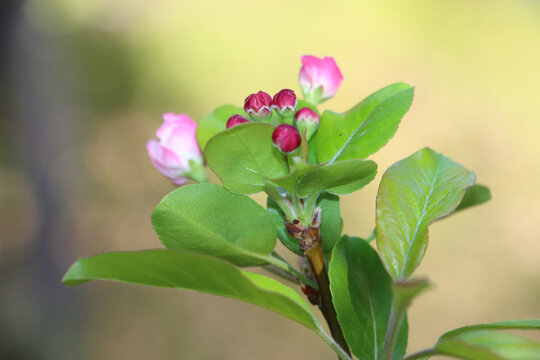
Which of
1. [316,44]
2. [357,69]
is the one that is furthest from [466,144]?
[316,44]

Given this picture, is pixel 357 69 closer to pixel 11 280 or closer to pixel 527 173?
pixel 527 173

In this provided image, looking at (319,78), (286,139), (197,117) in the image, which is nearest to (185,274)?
(286,139)

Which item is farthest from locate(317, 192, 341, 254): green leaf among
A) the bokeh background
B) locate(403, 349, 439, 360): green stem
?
the bokeh background

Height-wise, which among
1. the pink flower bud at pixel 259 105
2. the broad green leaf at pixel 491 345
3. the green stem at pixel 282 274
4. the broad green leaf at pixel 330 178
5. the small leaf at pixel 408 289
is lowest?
the broad green leaf at pixel 491 345

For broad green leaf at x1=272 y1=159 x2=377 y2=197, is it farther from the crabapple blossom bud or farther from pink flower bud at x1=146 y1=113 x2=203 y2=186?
pink flower bud at x1=146 y1=113 x2=203 y2=186

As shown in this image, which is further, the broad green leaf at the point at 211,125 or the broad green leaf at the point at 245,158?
the broad green leaf at the point at 211,125

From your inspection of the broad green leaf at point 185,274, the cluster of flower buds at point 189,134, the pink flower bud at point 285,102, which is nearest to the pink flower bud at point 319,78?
the cluster of flower buds at point 189,134

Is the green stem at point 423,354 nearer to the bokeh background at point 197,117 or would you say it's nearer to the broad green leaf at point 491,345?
the broad green leaf at point 491,345

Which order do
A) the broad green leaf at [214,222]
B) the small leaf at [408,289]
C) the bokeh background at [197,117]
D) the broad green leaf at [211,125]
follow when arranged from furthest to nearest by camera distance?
1. the bokeh background at [197,117]
2. the broad green leaf at [211,125]
3. the broad green leaf at [214,222]
4. the small leaf at [408,289]

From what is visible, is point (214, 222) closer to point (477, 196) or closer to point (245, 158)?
point (245, 158)
